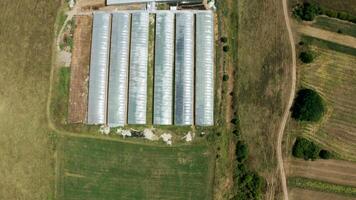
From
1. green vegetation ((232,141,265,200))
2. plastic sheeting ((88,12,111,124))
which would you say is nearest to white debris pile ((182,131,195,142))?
green vegetation ((232,141,265,200))

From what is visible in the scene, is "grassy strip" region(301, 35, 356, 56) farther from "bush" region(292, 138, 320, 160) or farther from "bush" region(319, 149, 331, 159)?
"bush" region(319, 149, 331, 159)

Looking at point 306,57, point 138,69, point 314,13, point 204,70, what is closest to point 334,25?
point 314,13

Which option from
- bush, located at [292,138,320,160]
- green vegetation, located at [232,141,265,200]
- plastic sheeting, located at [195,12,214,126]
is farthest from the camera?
plastic sheeting, located at [195,12,214,126]

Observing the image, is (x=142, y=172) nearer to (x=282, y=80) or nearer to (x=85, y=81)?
(x=85, y=81)

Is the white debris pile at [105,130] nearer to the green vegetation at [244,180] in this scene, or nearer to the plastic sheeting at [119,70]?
the plastic sheeting at [119,70]

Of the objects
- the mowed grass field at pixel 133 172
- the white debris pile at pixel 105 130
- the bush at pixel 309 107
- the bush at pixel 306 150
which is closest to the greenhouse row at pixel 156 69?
the white debris pile at pixel 105 130

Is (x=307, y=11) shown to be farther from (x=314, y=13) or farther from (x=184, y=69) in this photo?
(x=184, y=69)
